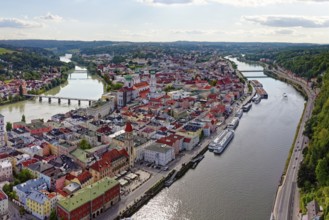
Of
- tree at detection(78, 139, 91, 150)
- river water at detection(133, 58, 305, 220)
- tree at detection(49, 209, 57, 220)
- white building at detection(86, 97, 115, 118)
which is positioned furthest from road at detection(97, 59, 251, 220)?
white building at detection(86, 97, 115, 118)

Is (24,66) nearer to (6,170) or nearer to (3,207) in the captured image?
(6,170)

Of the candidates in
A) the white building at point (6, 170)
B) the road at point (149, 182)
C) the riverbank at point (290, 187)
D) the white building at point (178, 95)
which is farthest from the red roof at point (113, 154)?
the white building at point (178, 95)

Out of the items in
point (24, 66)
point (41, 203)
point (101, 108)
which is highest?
point (24, 66)

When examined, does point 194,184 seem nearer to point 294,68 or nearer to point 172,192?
point 172,192

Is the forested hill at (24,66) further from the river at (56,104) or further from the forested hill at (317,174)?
the forested hill at (317,174)

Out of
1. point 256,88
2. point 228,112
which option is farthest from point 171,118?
point 256,88

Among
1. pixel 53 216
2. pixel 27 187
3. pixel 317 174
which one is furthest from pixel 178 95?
pixel 53 216

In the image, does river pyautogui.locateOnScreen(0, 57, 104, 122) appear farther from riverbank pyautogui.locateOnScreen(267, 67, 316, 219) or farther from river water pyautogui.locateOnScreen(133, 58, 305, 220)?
riverbank pyautogui.locateOnScreen(267, 67, 316, 219)
